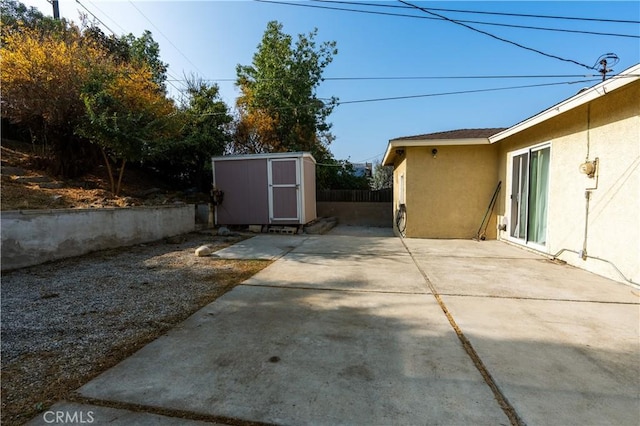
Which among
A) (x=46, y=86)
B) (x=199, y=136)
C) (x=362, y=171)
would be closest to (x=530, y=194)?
(x=199, y=136)

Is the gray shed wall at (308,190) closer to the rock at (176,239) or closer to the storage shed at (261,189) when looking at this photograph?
the storage shed at (261,189)

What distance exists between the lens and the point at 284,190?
886 centimetres

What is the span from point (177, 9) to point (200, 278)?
6.48 meters

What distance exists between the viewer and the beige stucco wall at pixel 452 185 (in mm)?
7605

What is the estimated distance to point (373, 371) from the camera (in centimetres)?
195

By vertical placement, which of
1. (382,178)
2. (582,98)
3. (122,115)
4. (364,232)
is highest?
(122,115)

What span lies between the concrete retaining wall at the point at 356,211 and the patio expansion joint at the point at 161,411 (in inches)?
464

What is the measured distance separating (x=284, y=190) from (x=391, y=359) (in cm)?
712

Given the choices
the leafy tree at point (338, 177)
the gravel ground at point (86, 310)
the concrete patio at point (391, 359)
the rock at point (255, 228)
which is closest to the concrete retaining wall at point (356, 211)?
the leafy tree at point (338, 177)

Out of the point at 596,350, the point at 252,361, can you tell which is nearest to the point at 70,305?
the point at 252,361

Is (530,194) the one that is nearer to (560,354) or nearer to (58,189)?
(560,354)

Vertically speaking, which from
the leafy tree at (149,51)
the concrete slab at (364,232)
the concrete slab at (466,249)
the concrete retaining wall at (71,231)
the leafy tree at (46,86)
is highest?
the leafy tree at (149,51)

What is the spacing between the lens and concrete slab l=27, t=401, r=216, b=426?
149cm

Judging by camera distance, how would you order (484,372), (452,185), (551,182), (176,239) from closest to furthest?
(484,372), (551,182), (176,239), (452,185)
